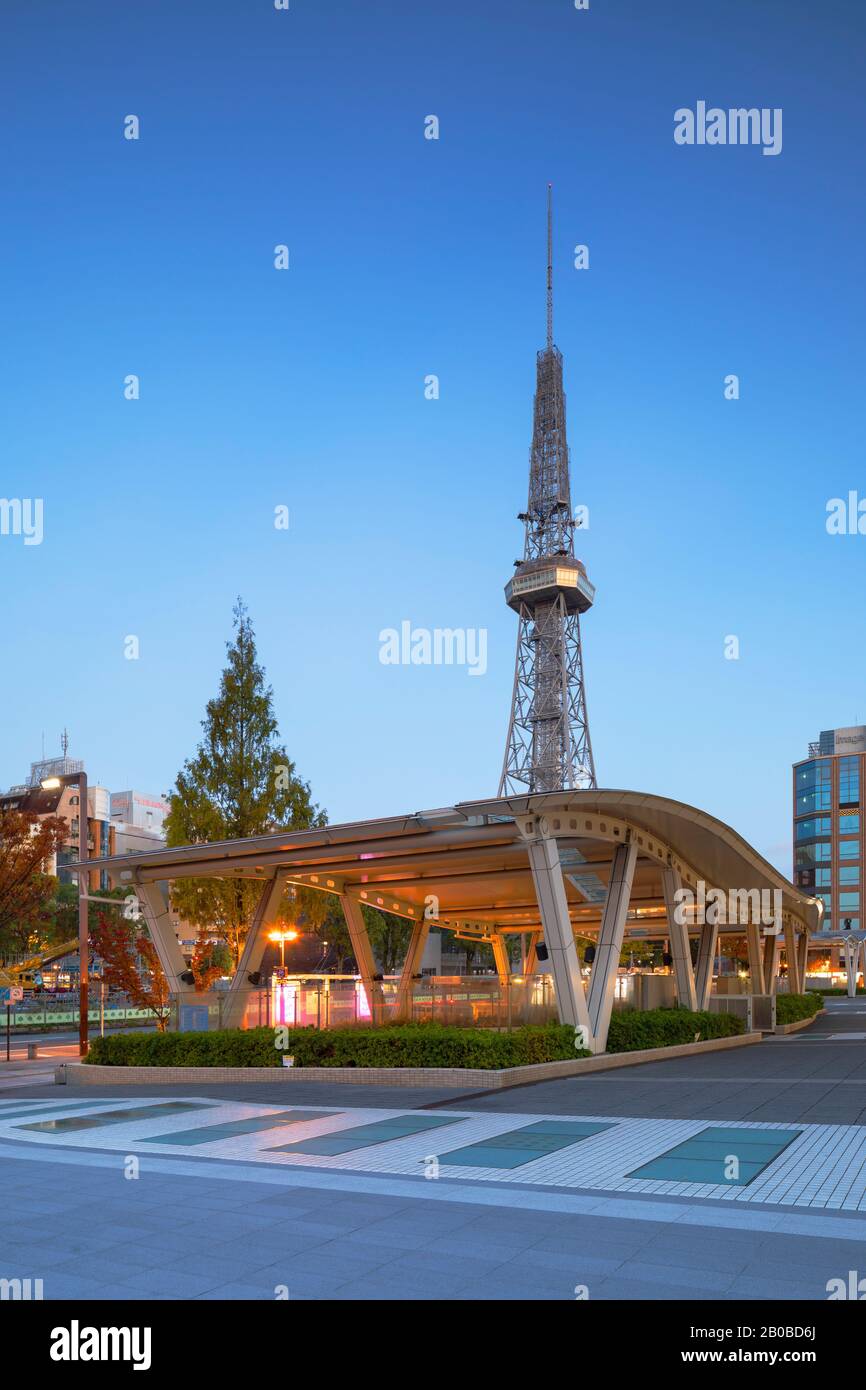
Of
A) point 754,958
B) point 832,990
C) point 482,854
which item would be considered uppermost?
point 482,854

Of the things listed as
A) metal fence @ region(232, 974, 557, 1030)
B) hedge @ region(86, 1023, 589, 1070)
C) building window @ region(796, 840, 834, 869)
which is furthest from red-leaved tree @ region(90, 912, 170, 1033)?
building window @ region(796, 840, 834, 869)

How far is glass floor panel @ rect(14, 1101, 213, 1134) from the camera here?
17297 mm

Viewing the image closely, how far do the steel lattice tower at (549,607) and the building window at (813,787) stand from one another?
32.3 meters

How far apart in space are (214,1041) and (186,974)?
24.3 feet

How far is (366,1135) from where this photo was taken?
1511 cm

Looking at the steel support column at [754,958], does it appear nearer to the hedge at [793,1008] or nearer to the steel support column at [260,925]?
the hedge at [793,1008]

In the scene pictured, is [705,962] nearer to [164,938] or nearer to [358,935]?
[358,935]

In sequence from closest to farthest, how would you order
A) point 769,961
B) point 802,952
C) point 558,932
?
point 558,932 → point 769,961 → point 802,952

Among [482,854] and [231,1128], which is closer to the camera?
[231,1128]

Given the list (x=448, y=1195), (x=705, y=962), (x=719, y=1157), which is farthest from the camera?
(x=705, y=962)

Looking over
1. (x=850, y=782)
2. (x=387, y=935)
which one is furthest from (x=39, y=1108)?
(x=850, y=782)

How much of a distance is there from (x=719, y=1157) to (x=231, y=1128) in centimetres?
709

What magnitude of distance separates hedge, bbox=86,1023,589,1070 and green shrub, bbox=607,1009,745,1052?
247 cm

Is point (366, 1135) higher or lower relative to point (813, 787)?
lower
